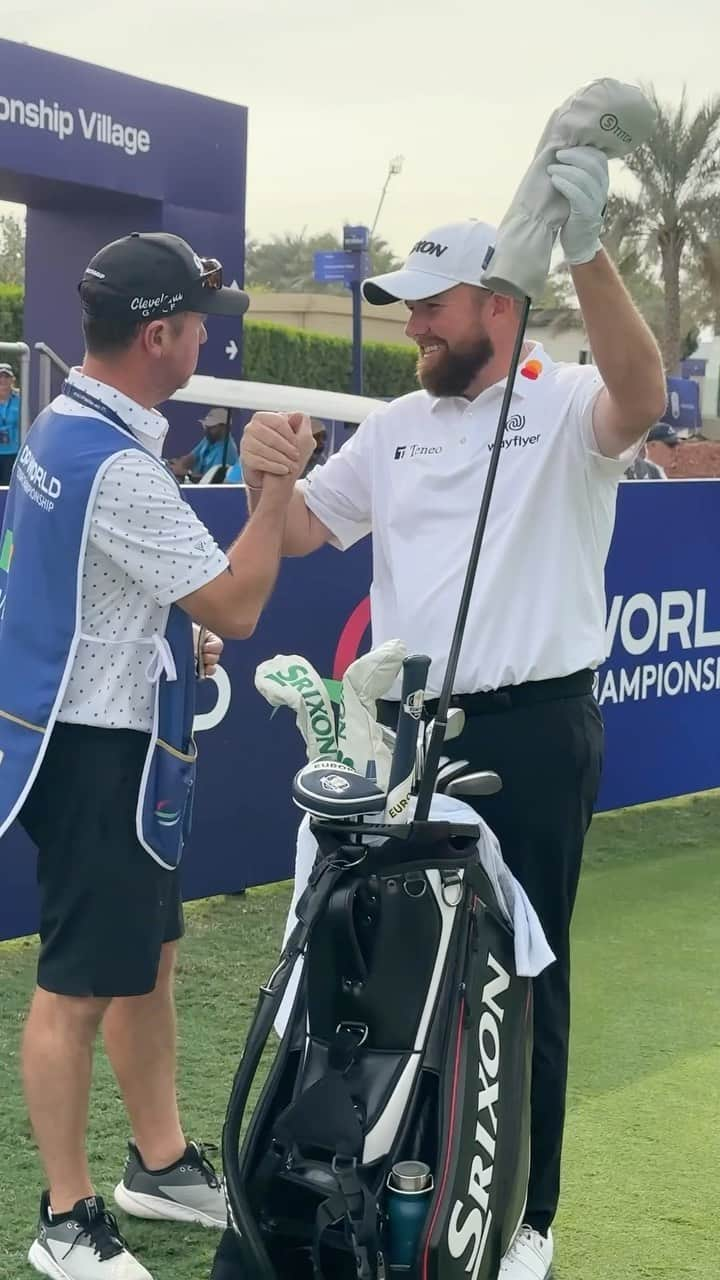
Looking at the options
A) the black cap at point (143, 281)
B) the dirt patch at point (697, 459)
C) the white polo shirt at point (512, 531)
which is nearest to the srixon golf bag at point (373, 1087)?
the white polo shirt at point (512, 531)

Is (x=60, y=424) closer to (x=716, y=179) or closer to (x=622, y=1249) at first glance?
(x=622, y=1249)

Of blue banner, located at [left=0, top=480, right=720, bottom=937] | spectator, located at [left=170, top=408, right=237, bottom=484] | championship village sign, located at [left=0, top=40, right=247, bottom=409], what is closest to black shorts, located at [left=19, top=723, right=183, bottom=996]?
blue banner, located at [left=0, top=480, right=720, bottom=937]

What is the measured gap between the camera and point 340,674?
5215 millimetres

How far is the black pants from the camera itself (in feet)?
9.12

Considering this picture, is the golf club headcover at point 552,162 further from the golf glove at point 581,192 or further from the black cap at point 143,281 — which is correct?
the black cap at point 143,281

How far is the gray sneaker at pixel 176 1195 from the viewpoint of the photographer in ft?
10.3

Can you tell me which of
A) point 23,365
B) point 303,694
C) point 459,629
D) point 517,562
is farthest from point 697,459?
point 459,629

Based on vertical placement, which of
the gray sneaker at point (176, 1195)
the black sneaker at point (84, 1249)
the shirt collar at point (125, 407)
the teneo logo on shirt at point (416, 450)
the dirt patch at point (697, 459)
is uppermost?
the shirt collar at point (125, 407)

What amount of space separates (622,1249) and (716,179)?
104 ft

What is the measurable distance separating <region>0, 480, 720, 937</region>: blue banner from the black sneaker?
1.62 meters

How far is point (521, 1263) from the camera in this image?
2.77 metres

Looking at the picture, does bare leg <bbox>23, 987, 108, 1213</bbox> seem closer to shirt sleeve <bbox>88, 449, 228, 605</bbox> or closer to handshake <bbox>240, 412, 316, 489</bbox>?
shirt sleeve <bbox>88, 449, 228, 605</bbox>

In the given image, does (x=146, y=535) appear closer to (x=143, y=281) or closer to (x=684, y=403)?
(x=143, y=281)

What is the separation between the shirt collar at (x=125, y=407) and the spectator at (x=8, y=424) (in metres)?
4.98
